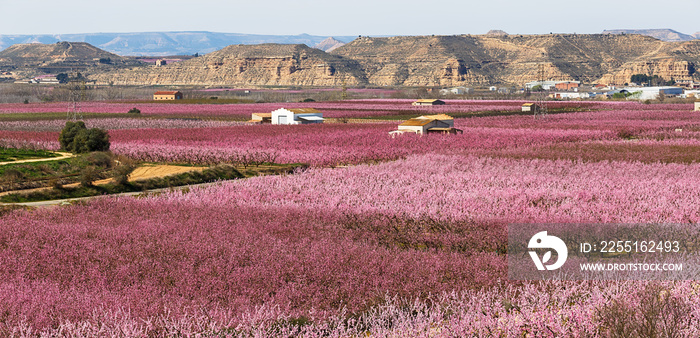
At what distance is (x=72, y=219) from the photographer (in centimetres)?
1752

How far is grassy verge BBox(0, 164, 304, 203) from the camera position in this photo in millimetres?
23719

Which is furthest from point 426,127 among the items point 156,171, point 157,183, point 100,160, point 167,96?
point 167,96

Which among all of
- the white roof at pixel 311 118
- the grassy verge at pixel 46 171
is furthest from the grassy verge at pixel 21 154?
the white roof at pixel 311 118

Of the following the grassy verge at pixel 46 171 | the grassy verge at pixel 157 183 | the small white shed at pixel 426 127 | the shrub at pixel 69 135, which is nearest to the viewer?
the grassy verge at pixel 157 183

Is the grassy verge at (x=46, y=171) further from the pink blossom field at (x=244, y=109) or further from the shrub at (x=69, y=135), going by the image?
the pink blossom field at (x=244, y=109)

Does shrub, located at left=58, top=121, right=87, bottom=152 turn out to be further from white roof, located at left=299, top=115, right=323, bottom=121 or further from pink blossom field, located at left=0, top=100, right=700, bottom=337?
white roof, located at left=299, top=115, right=323, bottom=121

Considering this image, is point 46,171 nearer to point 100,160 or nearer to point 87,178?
point 100,160

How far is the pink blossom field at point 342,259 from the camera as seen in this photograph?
27.4 feet

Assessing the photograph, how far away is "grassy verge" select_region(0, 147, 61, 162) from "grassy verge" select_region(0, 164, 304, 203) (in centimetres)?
1018

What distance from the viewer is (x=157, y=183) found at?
88.8ft

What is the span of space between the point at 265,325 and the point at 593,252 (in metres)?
8.75

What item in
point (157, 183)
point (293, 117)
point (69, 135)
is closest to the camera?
point (157, 183)

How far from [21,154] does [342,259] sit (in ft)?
98.5

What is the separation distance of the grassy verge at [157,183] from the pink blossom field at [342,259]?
3.71m
